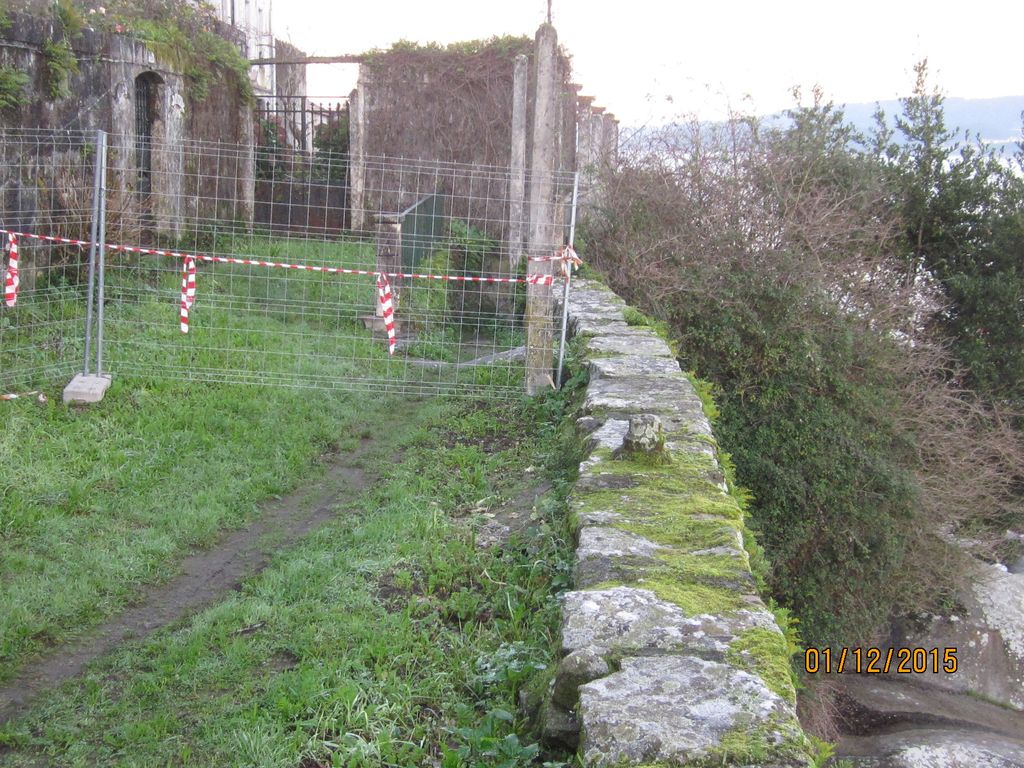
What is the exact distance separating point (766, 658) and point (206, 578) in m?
3.43

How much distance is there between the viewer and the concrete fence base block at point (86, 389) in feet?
23.8

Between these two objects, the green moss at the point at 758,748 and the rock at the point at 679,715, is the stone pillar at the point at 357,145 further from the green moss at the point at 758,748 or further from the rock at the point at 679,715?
the green moss at the point at 758,748

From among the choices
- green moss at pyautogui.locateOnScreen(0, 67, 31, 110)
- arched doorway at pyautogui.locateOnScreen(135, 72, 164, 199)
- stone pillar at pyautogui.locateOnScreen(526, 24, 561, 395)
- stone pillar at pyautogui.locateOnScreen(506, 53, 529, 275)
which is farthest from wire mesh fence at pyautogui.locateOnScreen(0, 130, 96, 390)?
stone pillar at pyautogui.locateOnScreen(506, 53, 529, 275)

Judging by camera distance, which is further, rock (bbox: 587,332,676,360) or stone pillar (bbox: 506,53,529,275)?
stone pillar (bbox: 506,53,529,275)

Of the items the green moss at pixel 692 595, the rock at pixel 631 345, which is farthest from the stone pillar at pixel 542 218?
the green moss at pixel 692 595

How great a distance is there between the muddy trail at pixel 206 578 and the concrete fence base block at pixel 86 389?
78.7 inches

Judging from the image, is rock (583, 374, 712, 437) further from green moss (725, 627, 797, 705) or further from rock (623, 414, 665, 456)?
green moss (725, 627, 797, 705)

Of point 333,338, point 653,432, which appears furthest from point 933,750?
point 333,338

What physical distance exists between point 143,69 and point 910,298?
9793mm

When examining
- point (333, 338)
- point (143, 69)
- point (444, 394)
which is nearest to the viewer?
point (444, 394)

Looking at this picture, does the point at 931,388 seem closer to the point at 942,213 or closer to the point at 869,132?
the point at 942,213

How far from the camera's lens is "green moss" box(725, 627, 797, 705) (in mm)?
2414

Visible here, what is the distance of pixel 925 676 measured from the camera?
35.5 ft
